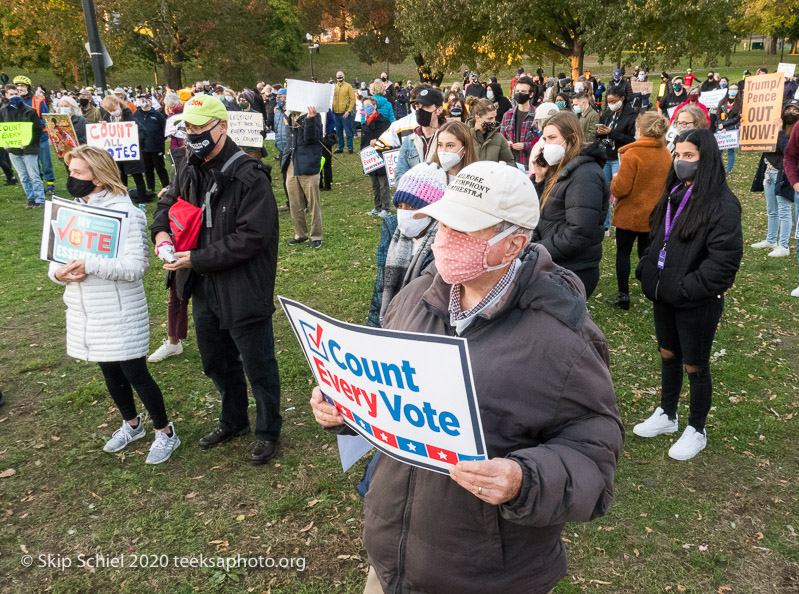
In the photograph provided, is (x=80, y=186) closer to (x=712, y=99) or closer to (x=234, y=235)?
(x=234, y=235)

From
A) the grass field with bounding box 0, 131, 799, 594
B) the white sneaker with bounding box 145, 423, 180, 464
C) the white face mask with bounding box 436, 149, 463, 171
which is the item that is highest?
the white face mask with bounding box 436, 149, 463, 171

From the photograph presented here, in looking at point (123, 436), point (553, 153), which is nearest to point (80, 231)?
point (123, 436)

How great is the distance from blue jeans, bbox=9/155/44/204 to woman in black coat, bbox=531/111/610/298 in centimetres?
1229

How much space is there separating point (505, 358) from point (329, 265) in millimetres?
7513

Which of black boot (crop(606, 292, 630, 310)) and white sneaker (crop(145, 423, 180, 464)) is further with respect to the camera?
black boot (crop(606, 292, 630, 310))

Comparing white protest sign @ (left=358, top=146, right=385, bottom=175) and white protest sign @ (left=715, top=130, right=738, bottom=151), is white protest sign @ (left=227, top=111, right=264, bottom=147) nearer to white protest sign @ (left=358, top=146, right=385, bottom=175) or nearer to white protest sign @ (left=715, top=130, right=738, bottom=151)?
white protest sign @ (left=358, top=146, right=385, bottom=175)

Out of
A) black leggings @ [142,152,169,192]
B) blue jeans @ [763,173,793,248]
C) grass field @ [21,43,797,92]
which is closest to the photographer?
blue jeans @ [763,173,793,248]

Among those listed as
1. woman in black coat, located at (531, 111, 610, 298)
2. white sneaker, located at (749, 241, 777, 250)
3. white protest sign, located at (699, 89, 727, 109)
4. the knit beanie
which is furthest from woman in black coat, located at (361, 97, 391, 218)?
white protest sign, located at (699, 89, 727, 109)

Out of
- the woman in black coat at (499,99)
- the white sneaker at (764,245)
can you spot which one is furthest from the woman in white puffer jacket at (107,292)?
the woman in black coat at (499,99)

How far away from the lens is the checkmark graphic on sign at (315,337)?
2.12 metres

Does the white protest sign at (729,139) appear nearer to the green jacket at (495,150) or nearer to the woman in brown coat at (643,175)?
the woman in brown coat at (643,175)

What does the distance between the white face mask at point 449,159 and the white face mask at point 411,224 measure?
2113 mm

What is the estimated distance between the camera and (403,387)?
1.88 m

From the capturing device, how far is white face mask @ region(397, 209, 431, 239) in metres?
3.53
